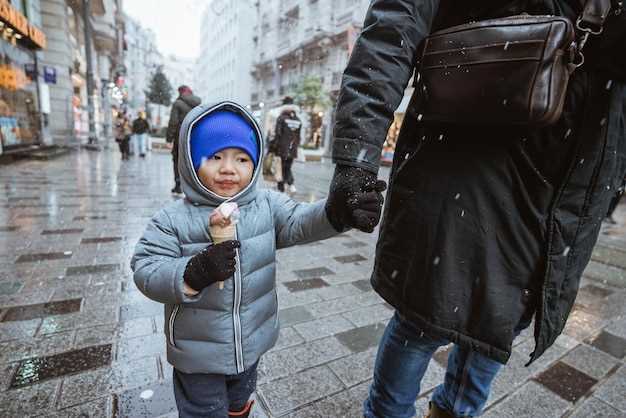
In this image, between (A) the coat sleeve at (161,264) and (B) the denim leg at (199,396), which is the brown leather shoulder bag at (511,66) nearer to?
(A) the coat sleeve at (161,264)

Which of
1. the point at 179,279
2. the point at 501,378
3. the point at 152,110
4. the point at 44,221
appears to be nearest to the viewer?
the point at 179,279

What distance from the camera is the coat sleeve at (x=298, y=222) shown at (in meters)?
1.19

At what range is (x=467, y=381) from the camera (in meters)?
1.33

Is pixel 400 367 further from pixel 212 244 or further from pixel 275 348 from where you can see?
pixel 275 348

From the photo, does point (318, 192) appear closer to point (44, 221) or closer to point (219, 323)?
point (44, 221)

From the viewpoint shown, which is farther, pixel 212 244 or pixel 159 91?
pixel 159 91

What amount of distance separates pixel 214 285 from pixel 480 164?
0.91 metres

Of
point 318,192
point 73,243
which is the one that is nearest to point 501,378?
point 73,243

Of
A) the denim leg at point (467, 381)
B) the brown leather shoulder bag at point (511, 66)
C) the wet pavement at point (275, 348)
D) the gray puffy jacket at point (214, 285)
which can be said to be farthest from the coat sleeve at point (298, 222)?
the wet pavement at point (275, 348)

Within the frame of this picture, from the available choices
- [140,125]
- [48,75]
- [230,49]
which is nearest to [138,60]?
[230,49]

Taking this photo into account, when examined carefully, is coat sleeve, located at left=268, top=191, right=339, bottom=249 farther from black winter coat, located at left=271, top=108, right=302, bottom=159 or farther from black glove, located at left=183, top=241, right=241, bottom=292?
black winter coat, located at left=271, top=108, right=302, bottom=159

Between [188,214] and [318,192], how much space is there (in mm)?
7154

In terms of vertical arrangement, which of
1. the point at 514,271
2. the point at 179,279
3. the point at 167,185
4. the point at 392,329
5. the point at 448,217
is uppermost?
the point at 448,217

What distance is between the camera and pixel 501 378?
200cm
